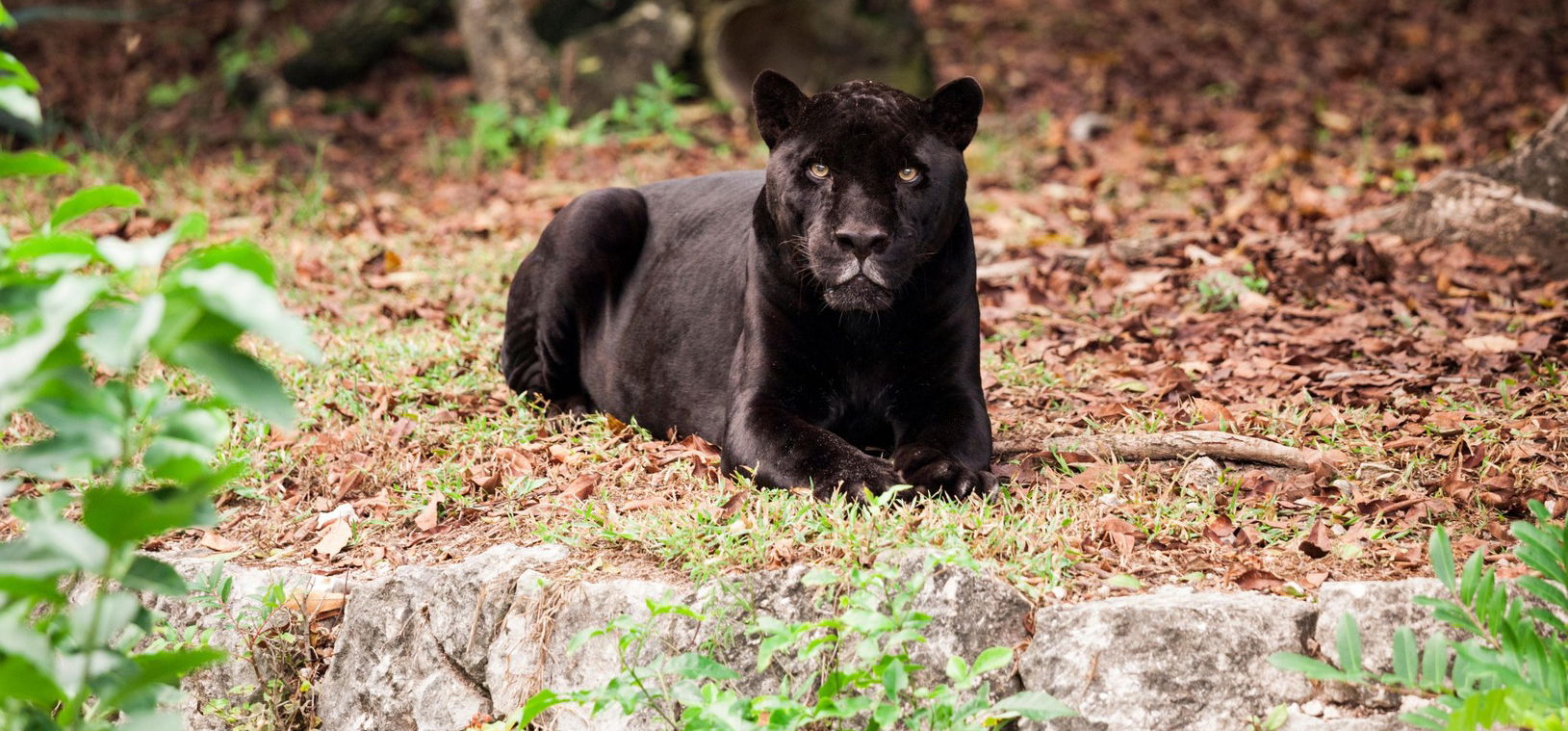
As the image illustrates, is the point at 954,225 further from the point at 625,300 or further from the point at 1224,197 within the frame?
the point at 1224,197

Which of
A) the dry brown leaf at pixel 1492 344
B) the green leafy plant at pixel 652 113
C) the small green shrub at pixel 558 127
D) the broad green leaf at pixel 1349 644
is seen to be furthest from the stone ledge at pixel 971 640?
the green leafy plant at pixel 652 113

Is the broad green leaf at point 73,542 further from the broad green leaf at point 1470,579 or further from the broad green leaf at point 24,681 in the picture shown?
the broad green leaf at point 1470,579

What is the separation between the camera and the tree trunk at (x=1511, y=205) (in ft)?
20.6

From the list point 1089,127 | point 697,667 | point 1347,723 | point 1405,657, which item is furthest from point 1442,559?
point 1089,127

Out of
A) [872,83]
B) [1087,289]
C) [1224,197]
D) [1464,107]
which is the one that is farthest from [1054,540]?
[1464,107]

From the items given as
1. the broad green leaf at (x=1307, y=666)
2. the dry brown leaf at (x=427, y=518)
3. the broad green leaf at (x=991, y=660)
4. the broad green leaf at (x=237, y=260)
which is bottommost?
the dry brown leaf at (x=427, y=518)

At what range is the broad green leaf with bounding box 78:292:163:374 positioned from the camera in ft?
4.59

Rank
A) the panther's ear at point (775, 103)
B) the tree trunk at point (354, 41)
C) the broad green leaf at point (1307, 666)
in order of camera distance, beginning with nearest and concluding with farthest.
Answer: the broad green leaf at point (1307, 666) < the panther's ear at point (775, 103) < the tree trunk at point (354, 41)

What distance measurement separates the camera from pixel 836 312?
13.1 ft

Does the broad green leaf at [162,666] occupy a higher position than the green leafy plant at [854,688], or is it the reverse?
the broad green leaf at [162,666]

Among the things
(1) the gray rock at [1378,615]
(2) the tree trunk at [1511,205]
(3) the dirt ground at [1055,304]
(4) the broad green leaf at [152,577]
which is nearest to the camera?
(4) the broad green leaf at [152,577]

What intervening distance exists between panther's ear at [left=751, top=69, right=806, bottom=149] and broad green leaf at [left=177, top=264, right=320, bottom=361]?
8.20 ft

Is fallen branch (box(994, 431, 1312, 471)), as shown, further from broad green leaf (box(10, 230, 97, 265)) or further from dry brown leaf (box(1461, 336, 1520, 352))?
broad green leaf (box(10, 230, 97, 265))

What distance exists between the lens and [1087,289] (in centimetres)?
626
